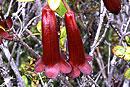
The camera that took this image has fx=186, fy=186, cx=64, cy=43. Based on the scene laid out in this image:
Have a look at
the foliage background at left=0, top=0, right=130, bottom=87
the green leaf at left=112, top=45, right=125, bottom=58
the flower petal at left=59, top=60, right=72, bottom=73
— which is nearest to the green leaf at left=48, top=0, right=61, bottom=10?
the flower petal at left=59, top=60, right=72, bottom=73

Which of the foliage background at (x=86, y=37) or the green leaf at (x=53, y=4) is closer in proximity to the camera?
the green leaf at (x=53, y=4)

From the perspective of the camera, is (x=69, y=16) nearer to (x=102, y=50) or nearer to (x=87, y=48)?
(x=87, y=48)

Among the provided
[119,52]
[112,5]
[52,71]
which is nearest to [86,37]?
[119,52]

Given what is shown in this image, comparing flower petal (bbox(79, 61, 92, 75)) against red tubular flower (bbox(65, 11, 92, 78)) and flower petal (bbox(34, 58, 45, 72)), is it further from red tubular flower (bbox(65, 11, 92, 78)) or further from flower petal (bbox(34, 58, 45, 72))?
flower petal (bbox(34, 58, 45, 72))

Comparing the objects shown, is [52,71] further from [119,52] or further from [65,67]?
[119,52]

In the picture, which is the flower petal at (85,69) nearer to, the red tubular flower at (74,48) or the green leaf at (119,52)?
the red tubular flower at (74,48)

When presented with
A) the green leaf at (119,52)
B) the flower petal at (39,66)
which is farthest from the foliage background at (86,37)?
the flower petal at (39,66)
